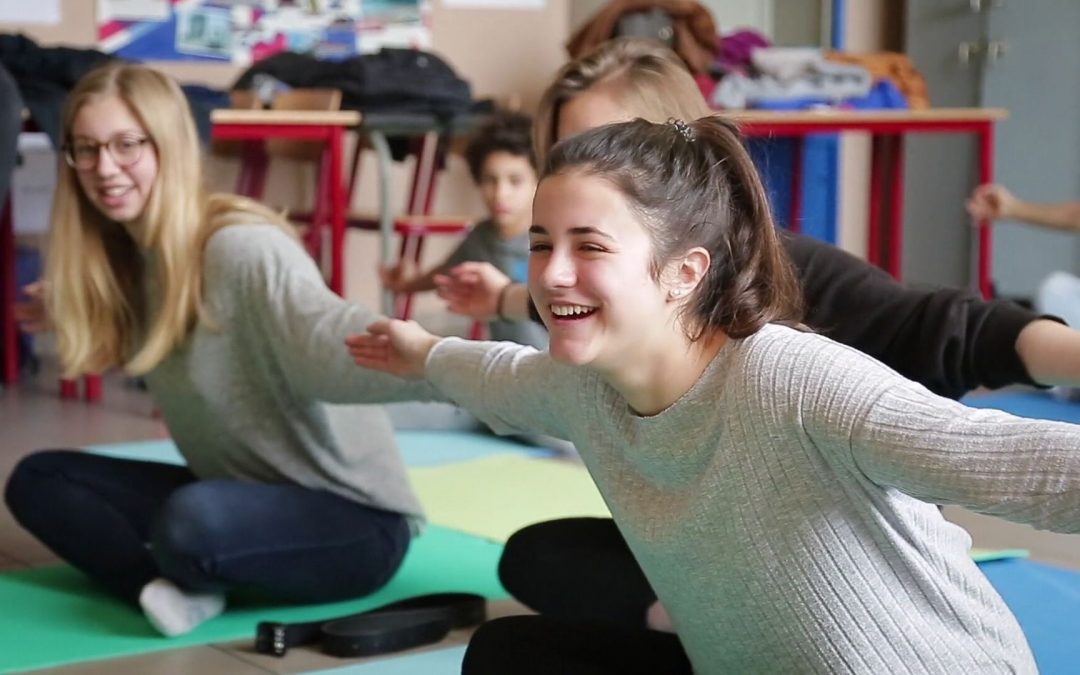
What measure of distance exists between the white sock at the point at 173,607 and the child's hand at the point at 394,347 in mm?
518

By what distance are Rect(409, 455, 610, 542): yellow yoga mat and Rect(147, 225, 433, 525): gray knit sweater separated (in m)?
0.48

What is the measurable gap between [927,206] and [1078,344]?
5.54 m

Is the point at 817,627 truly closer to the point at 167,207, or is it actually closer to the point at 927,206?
the point at 167,207

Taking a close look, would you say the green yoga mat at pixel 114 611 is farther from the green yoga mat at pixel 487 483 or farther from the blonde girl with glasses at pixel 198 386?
the green yoga mat at pixel 487 483

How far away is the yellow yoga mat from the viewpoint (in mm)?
3018

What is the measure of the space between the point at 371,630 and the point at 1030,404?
2694 millimetres

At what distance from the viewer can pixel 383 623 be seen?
7.25ft

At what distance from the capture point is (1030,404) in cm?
432

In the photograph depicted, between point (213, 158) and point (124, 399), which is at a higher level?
point (213, 158)

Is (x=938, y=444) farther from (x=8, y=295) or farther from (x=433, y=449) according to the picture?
(x=8, y=295)

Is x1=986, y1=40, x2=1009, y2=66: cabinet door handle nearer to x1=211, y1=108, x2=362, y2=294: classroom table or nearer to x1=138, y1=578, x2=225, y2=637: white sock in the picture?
x1=211, y1=108, x2=362, y2=294: classroom table

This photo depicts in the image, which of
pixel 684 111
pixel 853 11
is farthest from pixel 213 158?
pixel 684 111


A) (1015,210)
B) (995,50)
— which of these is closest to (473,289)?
(1015,210)

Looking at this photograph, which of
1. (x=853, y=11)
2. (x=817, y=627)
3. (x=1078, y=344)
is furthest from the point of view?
(x=853, y=11)
